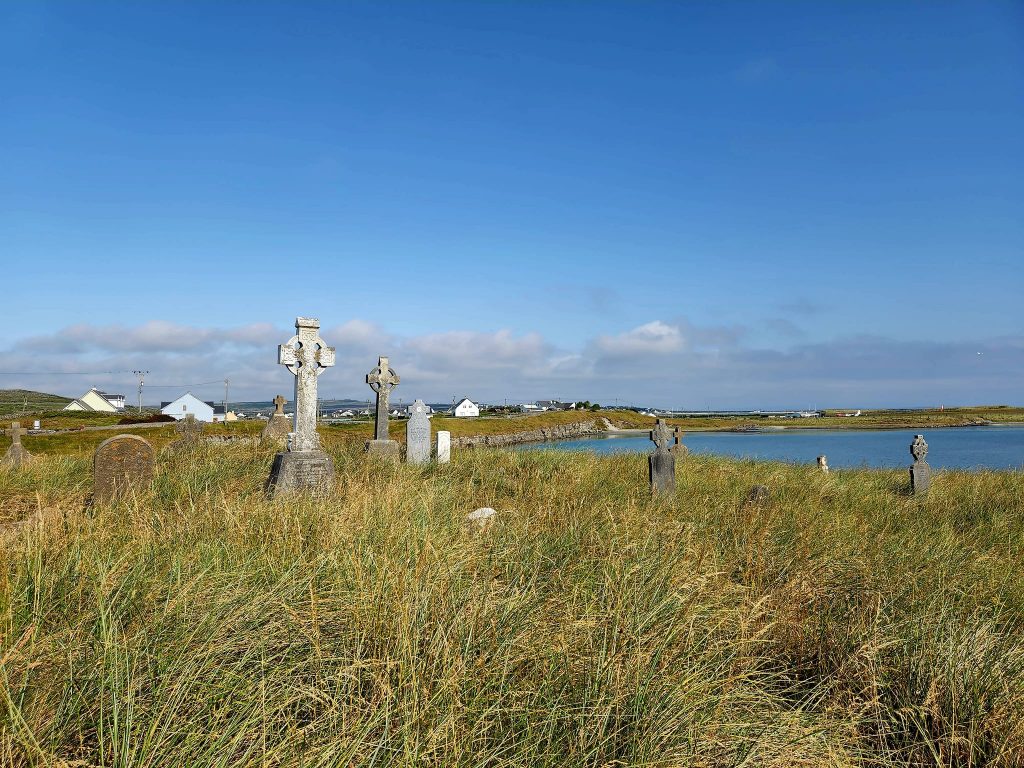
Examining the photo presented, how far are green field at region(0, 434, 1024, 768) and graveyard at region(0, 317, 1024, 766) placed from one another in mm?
19

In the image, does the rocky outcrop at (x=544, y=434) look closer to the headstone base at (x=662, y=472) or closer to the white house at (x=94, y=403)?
the headstone base at (x=662, y=472)

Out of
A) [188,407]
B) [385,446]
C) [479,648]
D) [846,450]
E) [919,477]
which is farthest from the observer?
[188,407]

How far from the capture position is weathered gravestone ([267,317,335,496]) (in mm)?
8656

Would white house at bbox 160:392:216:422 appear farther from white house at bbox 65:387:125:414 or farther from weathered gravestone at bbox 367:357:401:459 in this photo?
weathered gravestone at bbox 367:357:401:459

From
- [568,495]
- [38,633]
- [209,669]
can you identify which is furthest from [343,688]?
[568,495]

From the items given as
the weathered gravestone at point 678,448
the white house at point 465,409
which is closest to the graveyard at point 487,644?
the weathered gravestone at point 678,448

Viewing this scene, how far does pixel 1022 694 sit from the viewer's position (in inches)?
119

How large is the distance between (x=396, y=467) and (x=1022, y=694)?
781cm

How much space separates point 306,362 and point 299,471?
204cm

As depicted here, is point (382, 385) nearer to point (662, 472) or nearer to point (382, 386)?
point (382, 386)

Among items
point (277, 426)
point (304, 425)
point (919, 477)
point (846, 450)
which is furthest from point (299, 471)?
point (846, 450)

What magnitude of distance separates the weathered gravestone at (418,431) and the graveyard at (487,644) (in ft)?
28.0

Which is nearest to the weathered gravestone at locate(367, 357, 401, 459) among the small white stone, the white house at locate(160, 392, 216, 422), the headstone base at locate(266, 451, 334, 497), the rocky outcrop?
the headstone base at locate(266, 451, 334, 497)

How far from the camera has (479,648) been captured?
2.97m
